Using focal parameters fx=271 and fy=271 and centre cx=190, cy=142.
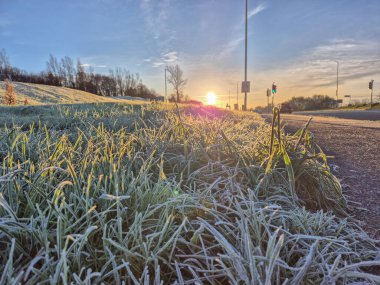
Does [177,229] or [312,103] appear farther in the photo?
[312,103]

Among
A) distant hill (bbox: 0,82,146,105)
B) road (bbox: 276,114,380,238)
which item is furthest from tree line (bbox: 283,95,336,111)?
road (bbox: 276,114,380,238)

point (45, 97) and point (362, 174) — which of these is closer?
point (362, 174)

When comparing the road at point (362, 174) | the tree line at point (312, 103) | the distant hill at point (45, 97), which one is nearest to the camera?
the road at point (362, 174)

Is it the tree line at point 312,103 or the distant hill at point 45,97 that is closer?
the distant hill at point 45,97

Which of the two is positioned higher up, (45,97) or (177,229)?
(45,97)

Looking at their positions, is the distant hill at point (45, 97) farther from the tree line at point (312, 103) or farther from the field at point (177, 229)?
the tree line at point (312, 103)

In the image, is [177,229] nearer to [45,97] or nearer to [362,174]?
[362,174]

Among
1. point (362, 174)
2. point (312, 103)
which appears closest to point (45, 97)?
point (362, 174)

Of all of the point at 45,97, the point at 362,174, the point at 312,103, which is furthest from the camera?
the point at 312,103

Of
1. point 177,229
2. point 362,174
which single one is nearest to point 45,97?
point 362,174

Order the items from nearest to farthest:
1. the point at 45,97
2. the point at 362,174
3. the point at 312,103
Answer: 1. the point at 362,174
2. the point at 45,97
3. the point at 312,103

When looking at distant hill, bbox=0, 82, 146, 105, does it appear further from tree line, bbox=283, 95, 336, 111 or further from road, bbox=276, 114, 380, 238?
tree line, bbox=283, 95, 336, 111

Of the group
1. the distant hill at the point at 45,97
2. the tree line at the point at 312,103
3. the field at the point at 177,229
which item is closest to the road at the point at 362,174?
the field at the point at 177,229

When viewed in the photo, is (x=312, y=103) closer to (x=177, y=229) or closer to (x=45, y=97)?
(x=45, y=97)
